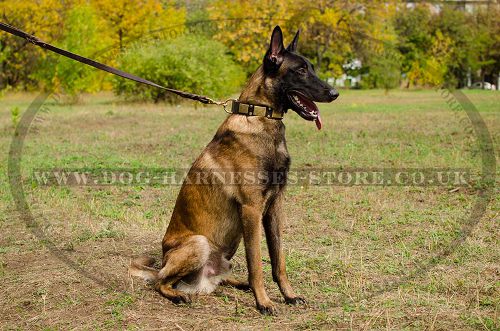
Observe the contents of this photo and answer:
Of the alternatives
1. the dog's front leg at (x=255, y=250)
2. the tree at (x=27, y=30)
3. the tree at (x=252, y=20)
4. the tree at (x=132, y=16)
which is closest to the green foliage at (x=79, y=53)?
the tree at (x=132, y=16)

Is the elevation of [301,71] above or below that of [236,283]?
above

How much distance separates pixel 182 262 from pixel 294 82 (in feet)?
5.15

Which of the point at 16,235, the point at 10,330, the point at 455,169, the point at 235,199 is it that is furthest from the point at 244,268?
the point at 455,169

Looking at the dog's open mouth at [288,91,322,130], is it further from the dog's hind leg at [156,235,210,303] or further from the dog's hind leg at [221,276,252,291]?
the dog's hind leg at [221,276,252,291]

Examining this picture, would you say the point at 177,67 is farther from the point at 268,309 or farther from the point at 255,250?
the point at 268,309

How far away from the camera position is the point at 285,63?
4.33 meters

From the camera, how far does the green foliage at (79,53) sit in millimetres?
25906

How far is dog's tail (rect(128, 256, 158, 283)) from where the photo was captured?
481 centimetres

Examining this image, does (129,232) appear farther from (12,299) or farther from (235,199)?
(235,199)

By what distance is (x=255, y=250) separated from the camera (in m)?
4.22

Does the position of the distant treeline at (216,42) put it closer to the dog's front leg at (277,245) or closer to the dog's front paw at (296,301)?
the dog's front leg at (277,245)

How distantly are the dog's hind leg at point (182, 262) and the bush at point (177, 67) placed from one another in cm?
1929

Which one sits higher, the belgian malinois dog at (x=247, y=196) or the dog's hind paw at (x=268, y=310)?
the belgian malinois dog at (x=247, y=196)

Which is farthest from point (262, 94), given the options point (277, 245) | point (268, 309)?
point (268, 309)
